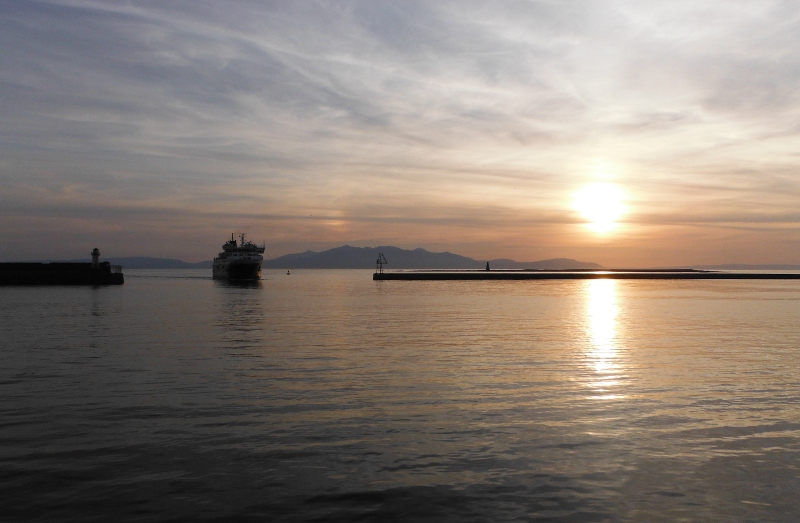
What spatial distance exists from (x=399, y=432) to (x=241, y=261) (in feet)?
457

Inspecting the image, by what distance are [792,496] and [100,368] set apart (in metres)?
21.5

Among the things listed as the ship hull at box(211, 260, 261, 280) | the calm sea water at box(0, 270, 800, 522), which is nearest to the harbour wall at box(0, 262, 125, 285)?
the ship hull at box(211, 260, 261, 280)

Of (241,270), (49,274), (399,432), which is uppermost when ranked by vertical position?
(241,270)

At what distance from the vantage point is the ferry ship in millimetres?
147962

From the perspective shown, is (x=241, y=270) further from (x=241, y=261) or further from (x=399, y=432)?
(x=399, y=432)

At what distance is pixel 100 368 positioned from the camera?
2244cm

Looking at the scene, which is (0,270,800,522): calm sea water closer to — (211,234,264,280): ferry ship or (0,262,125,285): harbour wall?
(0,262,125,285): harbour wall

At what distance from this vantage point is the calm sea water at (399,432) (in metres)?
9.45

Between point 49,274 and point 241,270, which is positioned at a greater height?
point 241,270

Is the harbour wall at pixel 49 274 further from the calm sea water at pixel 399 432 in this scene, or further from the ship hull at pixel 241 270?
the calm sea water at pixel 399 432

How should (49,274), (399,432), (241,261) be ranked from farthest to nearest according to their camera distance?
1. (241,261)
2. (49,274)
3. (399,432)

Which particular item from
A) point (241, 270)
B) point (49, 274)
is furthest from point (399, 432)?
point (241, 270)

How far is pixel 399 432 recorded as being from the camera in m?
13.5

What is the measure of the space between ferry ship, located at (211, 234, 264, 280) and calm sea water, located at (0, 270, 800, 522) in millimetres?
119542
